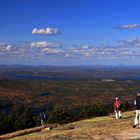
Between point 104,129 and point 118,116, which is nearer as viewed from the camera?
→ point 104,129

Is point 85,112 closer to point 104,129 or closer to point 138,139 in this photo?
point 104,129

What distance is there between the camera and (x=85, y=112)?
267 feet

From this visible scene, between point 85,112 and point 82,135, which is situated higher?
point 82,135

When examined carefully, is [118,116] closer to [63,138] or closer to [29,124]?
[63,138]

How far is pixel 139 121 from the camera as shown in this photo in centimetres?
2786

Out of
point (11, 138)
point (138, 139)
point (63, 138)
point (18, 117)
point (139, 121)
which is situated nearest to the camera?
point (138, 139)

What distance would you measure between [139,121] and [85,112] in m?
53.7

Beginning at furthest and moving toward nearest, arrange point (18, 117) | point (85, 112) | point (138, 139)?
point (85, 112) < point (18, 117) < point (138, 139)

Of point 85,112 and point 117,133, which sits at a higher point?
point 117,133

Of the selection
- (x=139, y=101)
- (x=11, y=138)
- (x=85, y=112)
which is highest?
(x=139, y=101)

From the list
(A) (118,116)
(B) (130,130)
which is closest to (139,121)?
(B) (130,130)

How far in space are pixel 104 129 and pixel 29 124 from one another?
3703cm

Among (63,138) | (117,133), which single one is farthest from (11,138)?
(117,133)

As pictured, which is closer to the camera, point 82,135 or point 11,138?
point 82,135
